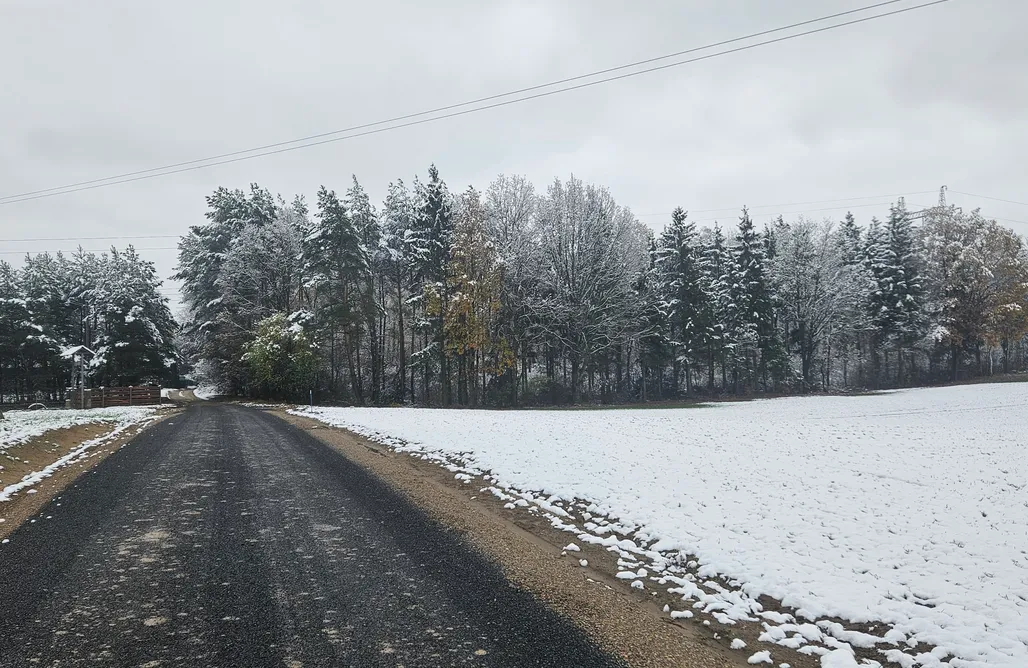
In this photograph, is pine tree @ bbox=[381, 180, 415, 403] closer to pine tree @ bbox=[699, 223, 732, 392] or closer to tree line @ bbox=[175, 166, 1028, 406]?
tree line @ bbox=[175, 166, 1028, 406]

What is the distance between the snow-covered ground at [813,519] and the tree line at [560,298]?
77.3 feet

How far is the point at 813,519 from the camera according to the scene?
7.21 m

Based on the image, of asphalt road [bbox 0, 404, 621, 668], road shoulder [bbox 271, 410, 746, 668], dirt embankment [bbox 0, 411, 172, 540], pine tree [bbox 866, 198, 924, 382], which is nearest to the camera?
asphalt road [bbox 0, 404, 621, 668]

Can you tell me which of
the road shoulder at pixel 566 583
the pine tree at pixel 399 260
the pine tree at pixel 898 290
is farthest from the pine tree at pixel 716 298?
the road shoulder at pixel 566 583

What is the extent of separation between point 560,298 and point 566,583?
104ft

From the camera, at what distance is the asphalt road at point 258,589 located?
3.80m

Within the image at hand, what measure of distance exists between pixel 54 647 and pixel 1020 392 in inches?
1822

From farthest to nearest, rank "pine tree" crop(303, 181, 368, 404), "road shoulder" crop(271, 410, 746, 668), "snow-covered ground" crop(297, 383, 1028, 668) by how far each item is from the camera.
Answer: "pine tree" crop(303, 181, 368, 404) < "snow-covered ground" crop(297, 383, 1028, 668) < "road shoulder" crop(271, 410, 746, 668)

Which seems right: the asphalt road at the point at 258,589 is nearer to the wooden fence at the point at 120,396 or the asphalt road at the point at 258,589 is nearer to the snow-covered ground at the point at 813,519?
the snow-covered ground at the point at 813,519

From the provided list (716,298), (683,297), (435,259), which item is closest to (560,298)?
(435,259)

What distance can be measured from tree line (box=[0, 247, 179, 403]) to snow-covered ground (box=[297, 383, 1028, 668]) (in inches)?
1858

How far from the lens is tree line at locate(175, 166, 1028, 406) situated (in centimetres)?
3759

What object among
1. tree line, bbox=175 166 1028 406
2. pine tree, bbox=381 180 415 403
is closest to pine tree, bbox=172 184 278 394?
tree line, bbox=175 166 1028 406

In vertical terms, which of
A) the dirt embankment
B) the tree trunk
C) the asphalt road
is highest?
the tree trunk
